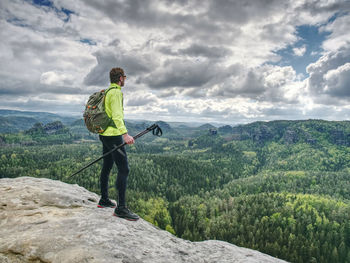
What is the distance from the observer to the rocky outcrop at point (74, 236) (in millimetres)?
7371

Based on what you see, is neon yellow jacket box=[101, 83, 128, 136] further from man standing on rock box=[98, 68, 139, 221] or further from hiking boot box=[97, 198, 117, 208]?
hiking boot box=[97, 198, 117, 208]

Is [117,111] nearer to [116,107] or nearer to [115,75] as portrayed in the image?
[116,107]

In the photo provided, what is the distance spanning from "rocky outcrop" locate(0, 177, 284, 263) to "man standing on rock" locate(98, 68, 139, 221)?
4.15ft

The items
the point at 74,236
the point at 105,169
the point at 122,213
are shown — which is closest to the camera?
the point at 74,236

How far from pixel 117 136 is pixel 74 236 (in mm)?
4594

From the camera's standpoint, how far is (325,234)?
115750mm

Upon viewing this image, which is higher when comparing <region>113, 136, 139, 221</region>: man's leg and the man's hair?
the man's hair

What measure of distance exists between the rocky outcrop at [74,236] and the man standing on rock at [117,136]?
1.27m

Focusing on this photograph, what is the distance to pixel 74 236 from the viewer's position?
8102 mm

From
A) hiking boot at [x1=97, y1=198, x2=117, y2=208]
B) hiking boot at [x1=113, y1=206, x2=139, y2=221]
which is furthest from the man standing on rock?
hiking boot at [x1=97, y1=198, x2=117, y2=208]

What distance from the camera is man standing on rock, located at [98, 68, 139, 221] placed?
962 centimetres

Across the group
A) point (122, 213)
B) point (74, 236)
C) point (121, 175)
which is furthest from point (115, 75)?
point (74, 236)

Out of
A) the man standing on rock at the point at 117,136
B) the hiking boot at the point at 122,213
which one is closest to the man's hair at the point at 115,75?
the man standing on rock at the point at 117,136

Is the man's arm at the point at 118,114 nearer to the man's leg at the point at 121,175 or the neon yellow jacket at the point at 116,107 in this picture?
the neon yellow jacket at the point at 116,107
